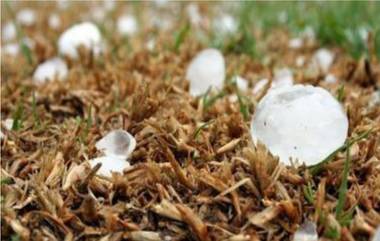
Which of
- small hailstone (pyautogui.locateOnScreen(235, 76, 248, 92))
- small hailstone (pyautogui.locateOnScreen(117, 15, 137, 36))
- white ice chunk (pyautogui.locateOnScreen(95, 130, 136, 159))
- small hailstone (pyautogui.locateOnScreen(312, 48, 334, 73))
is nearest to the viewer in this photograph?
white ice chunk (pyautogui.locateOnScreen(95, 130, 136, 159))

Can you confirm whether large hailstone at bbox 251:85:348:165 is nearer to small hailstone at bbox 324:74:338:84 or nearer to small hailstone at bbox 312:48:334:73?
small hailstone at bbox 324:74:338:84

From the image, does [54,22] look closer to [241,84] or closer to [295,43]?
[295,43]

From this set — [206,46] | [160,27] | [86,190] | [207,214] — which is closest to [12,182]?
[86,190]

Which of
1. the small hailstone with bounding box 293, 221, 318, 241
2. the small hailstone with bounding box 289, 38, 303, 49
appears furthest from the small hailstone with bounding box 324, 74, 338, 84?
the small hailstone with bounding box 293, 221, 318, 241

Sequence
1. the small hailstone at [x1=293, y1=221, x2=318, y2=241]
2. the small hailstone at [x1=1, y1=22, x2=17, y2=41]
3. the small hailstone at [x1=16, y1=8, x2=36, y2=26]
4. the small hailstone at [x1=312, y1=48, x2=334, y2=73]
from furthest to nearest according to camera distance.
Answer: the small hailstone at [x1=16, y1=8, x2=36, y2=26] < the small hailstone at [x1=1, y1=22, x2=17, y2=41] < the small hailstone at [x1=312, y1=48, x2=334, y2=73] < the small hailstone at [x1=293, y1=221, x2=318, y2=241]

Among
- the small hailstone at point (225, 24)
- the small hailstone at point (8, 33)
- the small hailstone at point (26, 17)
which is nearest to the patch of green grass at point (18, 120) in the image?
the small hailstone at point (225, 24)

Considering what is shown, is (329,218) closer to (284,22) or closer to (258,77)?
(258,77)
